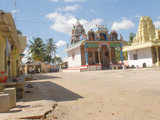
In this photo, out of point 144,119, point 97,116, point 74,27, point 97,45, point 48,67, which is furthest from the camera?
point 48,67

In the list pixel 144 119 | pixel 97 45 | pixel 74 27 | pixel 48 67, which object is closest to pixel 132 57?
pixel 97 45

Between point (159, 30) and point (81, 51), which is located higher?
point (159, 30)

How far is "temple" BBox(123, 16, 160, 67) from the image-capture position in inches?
1149

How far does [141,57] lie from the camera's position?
3209 cm

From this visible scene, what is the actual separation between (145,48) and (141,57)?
2.18 m

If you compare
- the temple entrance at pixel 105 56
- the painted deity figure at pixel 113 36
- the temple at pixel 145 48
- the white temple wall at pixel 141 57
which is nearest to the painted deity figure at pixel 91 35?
the temple entrance at pixel 105 56

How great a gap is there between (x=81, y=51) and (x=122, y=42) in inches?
380

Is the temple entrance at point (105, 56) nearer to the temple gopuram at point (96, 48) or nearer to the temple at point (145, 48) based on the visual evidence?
the temple gopuram at point (96, 48)

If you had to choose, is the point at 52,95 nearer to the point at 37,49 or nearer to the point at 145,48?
the point at 145,48

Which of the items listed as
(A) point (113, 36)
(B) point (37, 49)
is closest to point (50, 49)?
(B) point (37, 49)

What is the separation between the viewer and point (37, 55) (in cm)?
4653

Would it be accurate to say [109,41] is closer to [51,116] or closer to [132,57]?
[132,57]

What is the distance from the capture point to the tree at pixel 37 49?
46.5 m

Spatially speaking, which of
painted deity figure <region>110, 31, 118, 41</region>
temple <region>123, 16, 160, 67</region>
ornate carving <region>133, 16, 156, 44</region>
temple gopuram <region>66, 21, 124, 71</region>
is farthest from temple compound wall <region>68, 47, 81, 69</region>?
ornate carving <region>133, 16, 156, 44</region>
